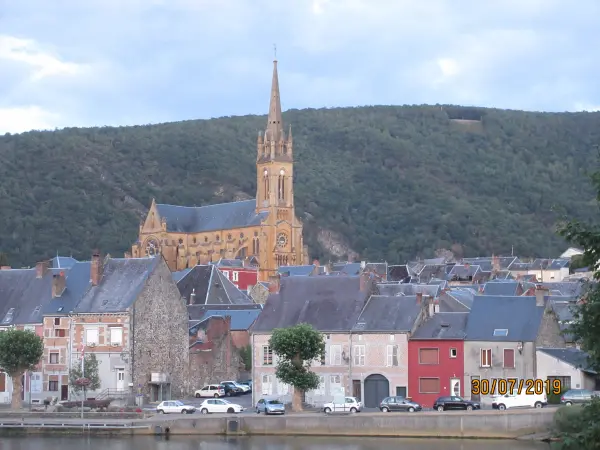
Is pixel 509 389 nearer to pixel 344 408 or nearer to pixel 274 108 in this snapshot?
pixel 344 408

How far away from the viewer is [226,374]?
83562 millimetres

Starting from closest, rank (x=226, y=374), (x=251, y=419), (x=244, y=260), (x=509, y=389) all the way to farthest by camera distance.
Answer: (x=251, y=419), (x=509, y=389), (x=226, y=374), (x=244, y=260)

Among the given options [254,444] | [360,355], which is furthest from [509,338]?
[254,444]

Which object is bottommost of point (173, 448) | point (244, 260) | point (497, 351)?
point (173, 448)

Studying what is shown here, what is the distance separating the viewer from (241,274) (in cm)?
15788

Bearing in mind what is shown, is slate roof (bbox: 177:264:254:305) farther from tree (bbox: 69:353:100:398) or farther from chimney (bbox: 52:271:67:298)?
tree (bbox: 69:353:100:398)

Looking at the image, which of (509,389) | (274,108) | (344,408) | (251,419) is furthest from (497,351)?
(274,108)

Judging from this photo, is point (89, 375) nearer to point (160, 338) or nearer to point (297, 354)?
point (160, 338)

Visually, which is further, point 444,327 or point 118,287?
point 118,287

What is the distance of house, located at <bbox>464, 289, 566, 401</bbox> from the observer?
68312 millimetres

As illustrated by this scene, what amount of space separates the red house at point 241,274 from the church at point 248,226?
15893mm

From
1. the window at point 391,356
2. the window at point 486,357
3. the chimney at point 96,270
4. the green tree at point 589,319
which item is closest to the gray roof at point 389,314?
the window at point 391,356

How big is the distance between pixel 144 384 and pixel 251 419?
1555 cm

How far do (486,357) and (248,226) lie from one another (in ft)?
389
